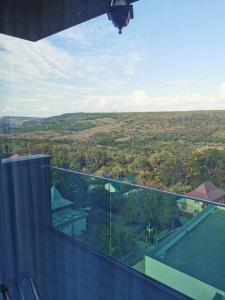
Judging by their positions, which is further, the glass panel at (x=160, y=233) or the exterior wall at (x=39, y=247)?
the exterior wall at (x=39, y=247)

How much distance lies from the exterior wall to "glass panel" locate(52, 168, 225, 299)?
151 millimetres

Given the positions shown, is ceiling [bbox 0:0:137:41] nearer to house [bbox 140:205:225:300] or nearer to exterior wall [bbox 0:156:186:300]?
exterior wall [bbox 0:156:186:300]

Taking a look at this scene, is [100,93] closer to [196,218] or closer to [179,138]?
[179,138]

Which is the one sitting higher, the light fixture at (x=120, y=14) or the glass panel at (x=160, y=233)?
the light fixture at (x=120, y=14)

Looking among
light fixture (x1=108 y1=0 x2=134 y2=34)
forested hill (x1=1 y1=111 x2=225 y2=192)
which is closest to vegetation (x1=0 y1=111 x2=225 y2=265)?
forested hill (x1=1 y1=111 x2=225 y2=192)

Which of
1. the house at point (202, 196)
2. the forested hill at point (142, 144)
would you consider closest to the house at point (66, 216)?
the forested hill at point (142, 144)

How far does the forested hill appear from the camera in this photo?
862 millimetres

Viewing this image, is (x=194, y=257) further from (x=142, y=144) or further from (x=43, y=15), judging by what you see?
(x=43, y=15)

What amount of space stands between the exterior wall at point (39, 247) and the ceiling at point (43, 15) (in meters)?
0.67

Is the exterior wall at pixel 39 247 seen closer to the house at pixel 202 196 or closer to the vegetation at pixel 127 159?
the vegetation at pixel 127 159

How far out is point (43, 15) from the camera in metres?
1.32

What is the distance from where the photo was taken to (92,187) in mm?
1286

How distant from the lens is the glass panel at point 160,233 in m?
1.12

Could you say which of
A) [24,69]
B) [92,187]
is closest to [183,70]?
[92,187]
